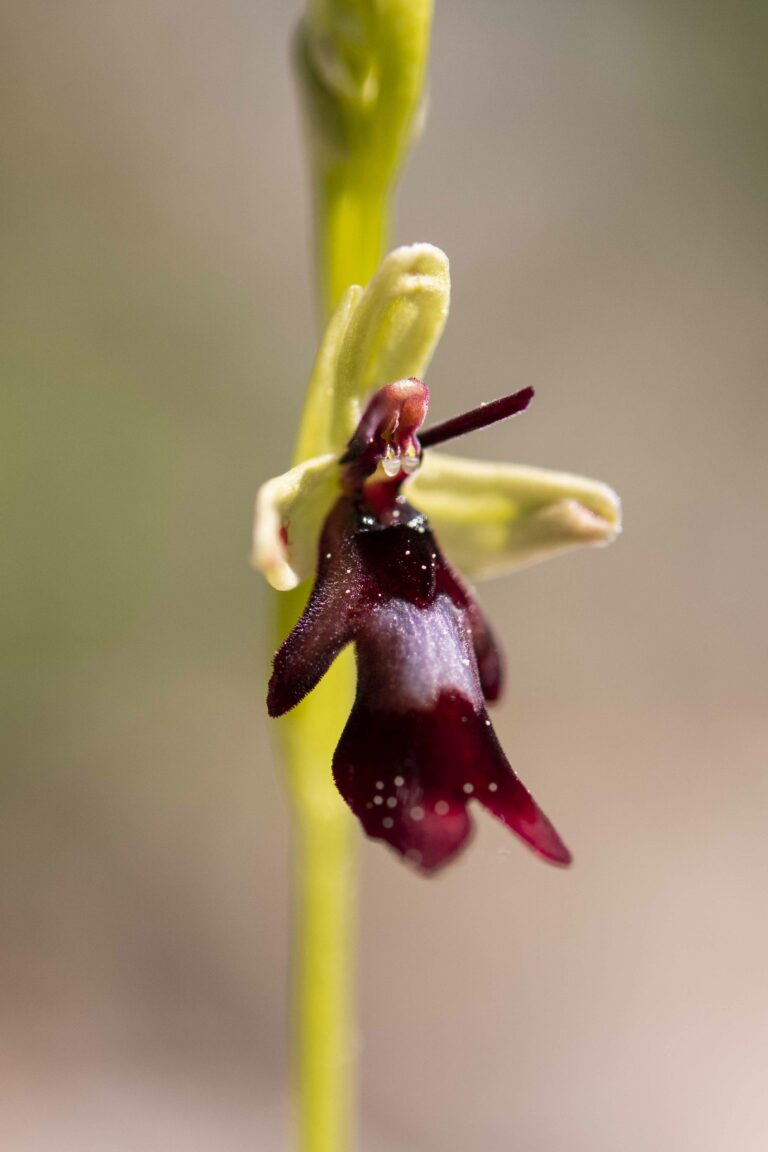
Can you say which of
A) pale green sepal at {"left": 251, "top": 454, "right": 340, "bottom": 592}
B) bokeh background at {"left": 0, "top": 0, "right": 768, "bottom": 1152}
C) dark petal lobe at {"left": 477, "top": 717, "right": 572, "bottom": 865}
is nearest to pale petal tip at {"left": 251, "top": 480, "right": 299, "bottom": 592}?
pale green sepal at {"left": 251, "top": 454, "right": 340, "bottom": 592}

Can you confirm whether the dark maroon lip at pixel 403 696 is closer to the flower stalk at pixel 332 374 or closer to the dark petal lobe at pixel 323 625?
the dark petal lobe at pixel 323 625

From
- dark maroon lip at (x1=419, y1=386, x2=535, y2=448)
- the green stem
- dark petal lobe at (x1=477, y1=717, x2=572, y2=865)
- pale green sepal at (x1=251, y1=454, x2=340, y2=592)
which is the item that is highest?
the green stem

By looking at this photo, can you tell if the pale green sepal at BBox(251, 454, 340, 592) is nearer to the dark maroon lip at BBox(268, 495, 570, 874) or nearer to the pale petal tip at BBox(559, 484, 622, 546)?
the dark maroon lip at BBox(268, 495, 570, 874)

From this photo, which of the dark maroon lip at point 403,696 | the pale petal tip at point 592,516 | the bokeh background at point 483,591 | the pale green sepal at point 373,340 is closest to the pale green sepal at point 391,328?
the pale green sepal at point 373,340

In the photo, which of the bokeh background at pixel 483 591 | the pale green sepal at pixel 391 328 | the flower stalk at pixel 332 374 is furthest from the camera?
the bokeh background at pixel 483 591

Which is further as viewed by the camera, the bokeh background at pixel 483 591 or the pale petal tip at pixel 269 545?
the bokeh background at pixel 483 591

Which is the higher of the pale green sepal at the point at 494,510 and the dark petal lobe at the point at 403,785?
the pale green sepal at the point at 494,510

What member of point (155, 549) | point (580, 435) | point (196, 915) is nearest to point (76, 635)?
point (155, 549)

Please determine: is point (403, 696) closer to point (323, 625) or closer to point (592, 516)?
point (323, 625)
